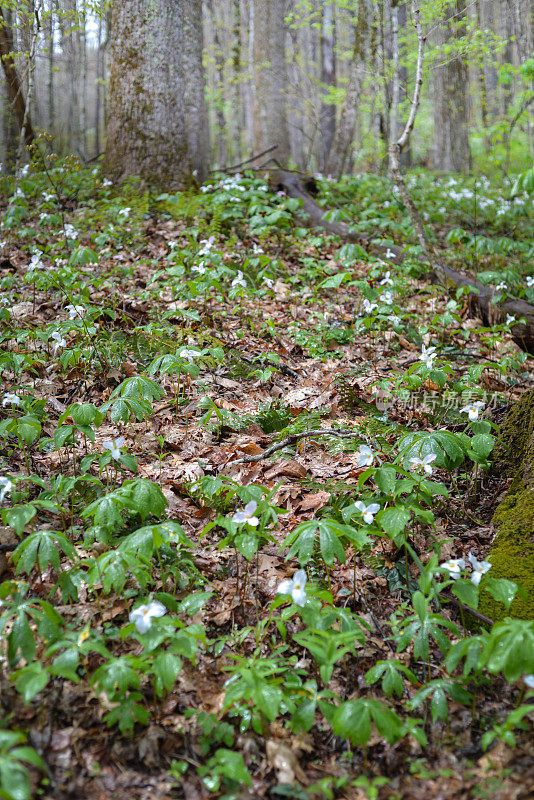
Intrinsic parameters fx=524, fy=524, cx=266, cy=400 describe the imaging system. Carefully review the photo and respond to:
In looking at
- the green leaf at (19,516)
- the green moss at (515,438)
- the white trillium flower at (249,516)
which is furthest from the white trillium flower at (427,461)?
the green leaf at (19,516)

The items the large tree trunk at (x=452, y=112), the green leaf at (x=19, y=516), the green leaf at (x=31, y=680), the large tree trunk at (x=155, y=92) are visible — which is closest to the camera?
the green leaf at (x=31, y=680)

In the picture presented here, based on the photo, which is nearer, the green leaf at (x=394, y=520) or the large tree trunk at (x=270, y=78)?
the green leaf at (x=394, y=520)

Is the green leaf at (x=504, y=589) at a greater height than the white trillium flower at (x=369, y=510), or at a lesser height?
lesser

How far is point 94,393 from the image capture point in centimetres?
373

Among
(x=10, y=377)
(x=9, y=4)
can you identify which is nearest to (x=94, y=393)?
(x=10, y=377)

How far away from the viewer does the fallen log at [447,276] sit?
185 inches

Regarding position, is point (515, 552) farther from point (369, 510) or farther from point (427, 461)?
point (369, 510)

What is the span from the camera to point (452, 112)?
11.6 meters

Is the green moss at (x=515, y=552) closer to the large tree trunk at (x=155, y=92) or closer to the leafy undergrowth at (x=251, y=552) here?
the leafy undergrowth at (x=251, y=552)

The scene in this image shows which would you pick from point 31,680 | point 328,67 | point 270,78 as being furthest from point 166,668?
point 328,67

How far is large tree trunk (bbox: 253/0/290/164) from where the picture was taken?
30.2ft

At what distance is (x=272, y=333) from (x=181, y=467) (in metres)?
1.88

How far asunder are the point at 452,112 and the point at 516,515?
11799 mm

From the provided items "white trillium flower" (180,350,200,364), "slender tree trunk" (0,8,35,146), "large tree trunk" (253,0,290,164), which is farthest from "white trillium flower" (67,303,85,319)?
"large tree trunk" (253,0,290,164)
